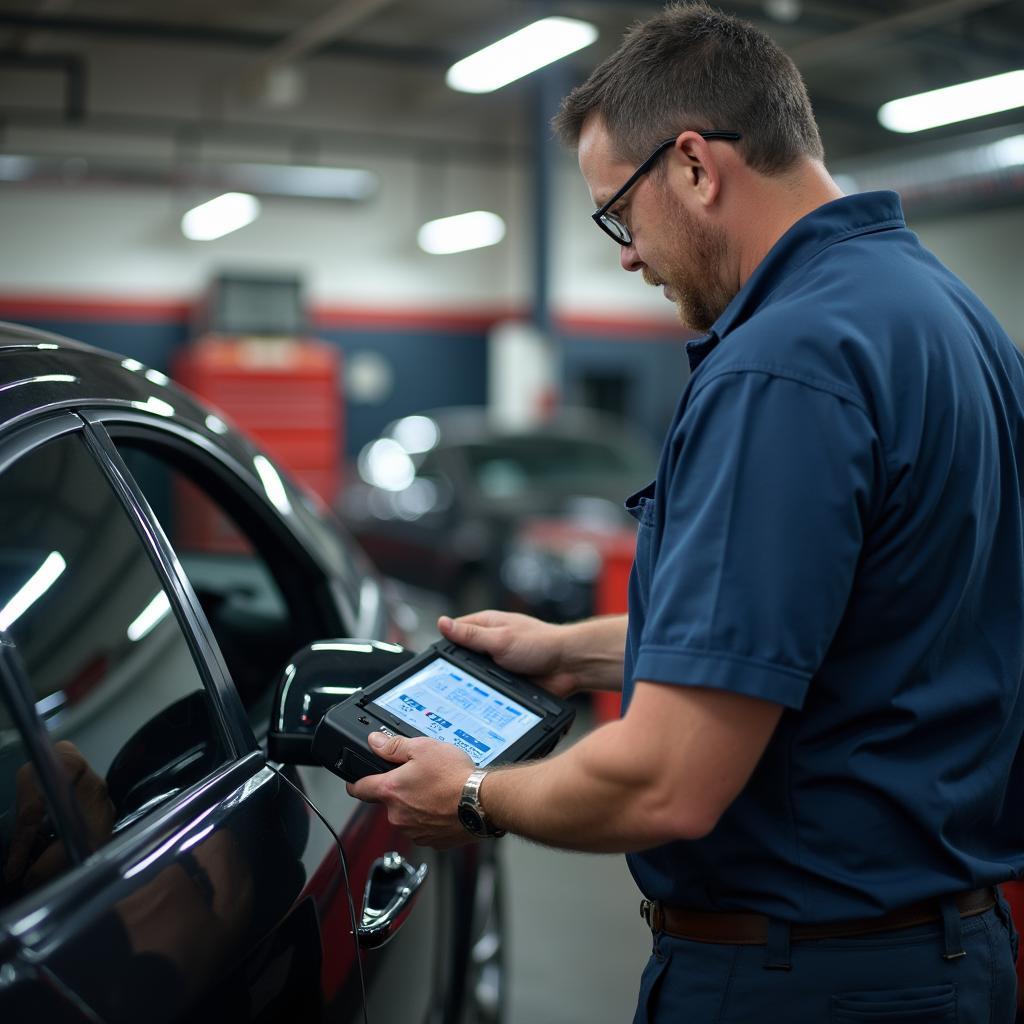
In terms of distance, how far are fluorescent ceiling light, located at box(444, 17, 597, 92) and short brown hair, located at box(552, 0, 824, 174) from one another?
7.15 m

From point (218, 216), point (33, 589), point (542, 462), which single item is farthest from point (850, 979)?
point (218, 216)

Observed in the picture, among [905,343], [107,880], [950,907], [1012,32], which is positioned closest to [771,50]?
[905,343]

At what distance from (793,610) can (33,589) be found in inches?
39.1

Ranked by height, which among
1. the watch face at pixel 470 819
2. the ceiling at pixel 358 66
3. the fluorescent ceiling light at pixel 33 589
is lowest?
the watch face at pixel 470 819

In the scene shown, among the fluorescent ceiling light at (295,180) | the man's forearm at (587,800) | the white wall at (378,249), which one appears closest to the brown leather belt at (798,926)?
the man's forearm at (587,800)

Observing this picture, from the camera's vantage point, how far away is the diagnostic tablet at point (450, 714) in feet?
4.81

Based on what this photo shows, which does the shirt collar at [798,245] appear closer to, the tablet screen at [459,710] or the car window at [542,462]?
the tablet screen at [459,710]

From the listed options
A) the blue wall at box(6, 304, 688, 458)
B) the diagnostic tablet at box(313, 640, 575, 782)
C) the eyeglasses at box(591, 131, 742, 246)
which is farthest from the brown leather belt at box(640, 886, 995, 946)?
the blue wall at box(6, 304, 688, 458)

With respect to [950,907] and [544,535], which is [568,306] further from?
[950,907]

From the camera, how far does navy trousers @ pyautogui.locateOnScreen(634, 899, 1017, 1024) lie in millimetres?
1285

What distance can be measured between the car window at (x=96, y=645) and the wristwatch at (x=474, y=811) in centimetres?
35

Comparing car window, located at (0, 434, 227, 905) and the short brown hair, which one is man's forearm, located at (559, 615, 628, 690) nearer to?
car window, located at (0, 434, 227, 905)

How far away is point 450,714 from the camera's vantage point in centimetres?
158

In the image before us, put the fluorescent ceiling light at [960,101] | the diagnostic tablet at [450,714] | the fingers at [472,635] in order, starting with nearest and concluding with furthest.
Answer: the diagnostic tablet at [450,714] → the fingers at [472,635] → the fluorescent ceiling light at [960,101]
